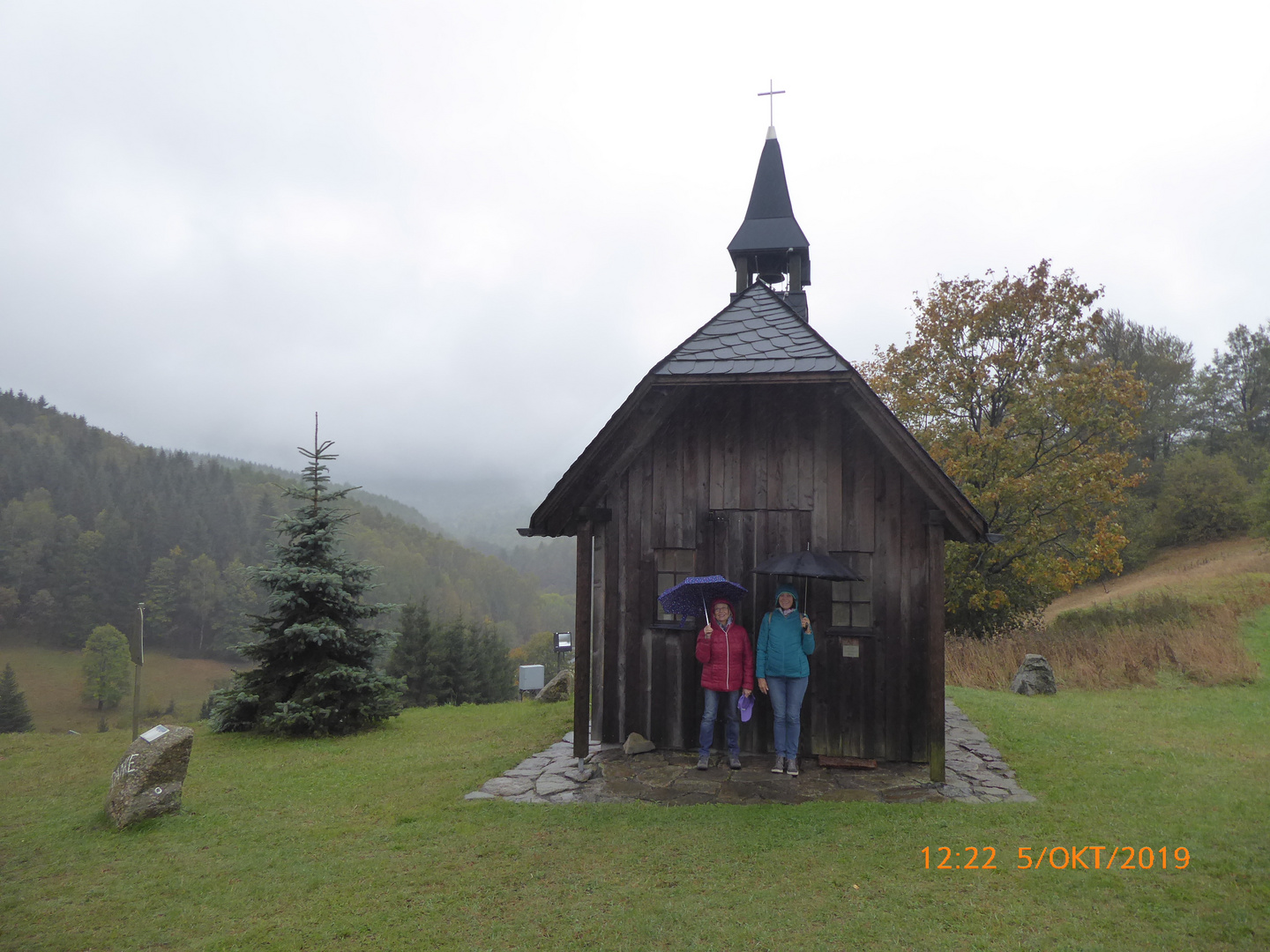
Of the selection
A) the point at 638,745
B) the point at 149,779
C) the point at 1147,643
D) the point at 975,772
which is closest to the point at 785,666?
the point at 638,745

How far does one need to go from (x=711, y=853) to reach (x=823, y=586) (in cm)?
319

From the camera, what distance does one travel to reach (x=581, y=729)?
25.8 feet

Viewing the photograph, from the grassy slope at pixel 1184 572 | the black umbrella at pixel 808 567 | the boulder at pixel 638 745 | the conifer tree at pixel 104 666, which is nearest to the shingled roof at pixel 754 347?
the black umbrella at pixel 808 567

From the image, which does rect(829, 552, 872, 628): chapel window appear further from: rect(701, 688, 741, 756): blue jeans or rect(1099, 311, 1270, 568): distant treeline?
rect(1099, 311, 1270, 568): distant treeline

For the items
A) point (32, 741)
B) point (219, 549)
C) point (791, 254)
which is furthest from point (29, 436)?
point (791, 254)

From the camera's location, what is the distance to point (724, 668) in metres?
7.21

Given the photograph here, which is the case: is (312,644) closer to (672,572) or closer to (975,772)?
(672,572)

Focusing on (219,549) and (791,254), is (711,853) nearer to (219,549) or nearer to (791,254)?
(791,254)

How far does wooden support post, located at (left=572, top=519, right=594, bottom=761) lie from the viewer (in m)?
7.76

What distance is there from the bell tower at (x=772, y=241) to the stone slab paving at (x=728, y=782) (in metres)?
6.87

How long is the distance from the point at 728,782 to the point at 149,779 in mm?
5271

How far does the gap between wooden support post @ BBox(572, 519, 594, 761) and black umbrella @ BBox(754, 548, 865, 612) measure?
1955 mm
